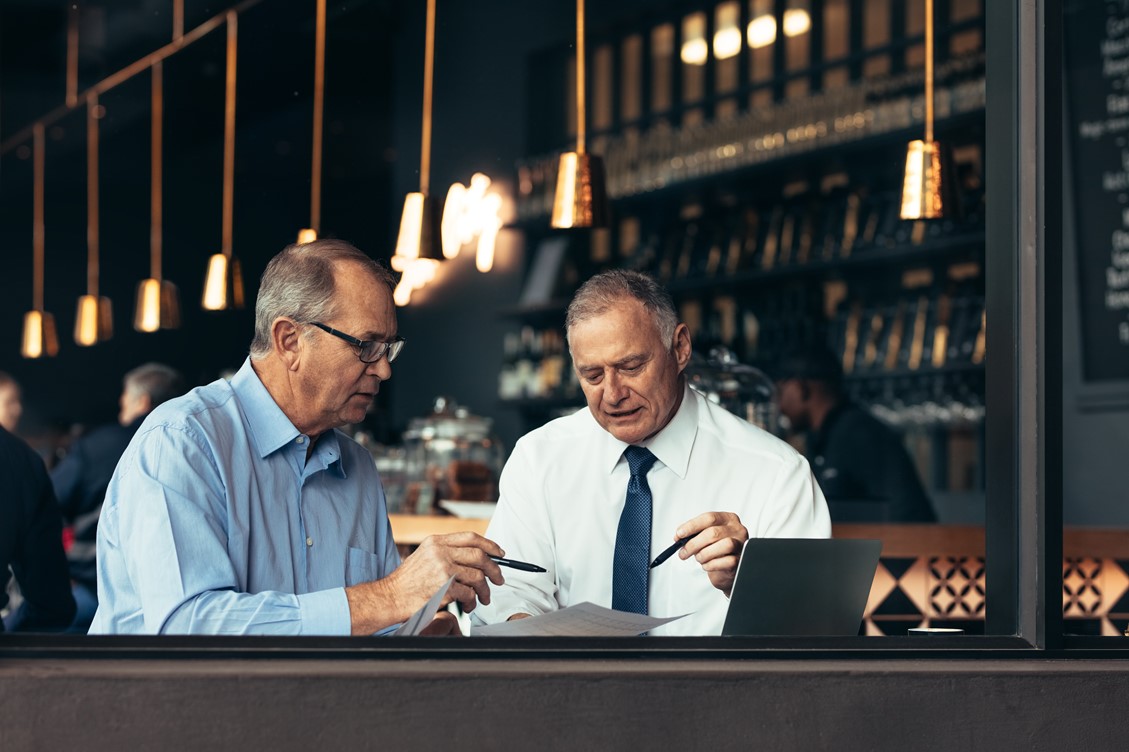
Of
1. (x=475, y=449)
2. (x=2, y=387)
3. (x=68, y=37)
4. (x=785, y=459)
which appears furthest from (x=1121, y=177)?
(x=68, y=37)

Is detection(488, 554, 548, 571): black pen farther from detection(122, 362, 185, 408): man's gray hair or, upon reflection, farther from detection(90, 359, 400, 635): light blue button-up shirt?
detection(122, 362, 185, 408): man's gray hair

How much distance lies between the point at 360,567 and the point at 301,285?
0.51 meters

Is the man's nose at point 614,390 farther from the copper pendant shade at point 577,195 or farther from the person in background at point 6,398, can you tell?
the person in background at point 6,398

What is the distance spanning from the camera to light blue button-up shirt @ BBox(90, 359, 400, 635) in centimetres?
219

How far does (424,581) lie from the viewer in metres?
2.24

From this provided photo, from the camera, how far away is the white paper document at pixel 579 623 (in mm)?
2121

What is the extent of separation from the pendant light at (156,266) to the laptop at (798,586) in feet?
15.4

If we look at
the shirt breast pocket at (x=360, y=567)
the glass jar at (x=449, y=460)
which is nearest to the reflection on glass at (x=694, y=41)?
the glass jar at (x=449, y=460)

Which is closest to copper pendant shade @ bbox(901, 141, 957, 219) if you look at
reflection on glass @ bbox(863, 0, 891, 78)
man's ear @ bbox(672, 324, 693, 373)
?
man's ear @ bbox(672, 324, 693, 373)

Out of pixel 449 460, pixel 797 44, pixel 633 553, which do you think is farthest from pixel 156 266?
pixel 633 553

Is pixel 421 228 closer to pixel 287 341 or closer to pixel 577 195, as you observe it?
pixel 577 195

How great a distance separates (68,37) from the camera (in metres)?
8.85

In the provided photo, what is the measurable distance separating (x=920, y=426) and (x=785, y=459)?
12.4 feet

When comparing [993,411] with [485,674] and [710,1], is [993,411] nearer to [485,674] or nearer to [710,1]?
[485,674]
